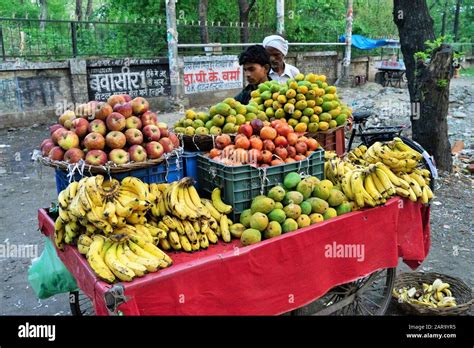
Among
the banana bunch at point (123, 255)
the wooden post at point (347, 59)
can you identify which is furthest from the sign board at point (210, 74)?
the banana bunch at point (123, 255)

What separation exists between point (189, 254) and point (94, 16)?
22.7 m

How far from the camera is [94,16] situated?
22453mm

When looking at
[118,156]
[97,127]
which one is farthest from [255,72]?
[118,156]

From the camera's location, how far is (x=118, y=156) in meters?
2.71

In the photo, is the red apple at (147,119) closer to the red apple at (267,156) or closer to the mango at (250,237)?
the red apple at (267,156)

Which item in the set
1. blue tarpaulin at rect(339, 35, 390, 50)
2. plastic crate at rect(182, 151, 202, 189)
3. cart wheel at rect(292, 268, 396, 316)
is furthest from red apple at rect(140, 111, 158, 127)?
blue tarpaulin at rect(339, 35, 390, 50)

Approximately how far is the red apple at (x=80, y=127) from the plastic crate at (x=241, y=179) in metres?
0.80

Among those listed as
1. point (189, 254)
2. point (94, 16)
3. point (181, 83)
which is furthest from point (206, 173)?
point (94, 16)

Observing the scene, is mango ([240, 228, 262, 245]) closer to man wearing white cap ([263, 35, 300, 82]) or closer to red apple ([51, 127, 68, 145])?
red apple ([51, 127, 68, 145])

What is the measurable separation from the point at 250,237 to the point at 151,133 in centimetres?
96

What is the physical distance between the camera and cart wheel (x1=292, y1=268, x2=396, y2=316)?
130 inches

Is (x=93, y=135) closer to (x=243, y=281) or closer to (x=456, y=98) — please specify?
(x=243, y=281)

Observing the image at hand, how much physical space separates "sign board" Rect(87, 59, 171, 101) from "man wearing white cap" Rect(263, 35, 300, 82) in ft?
23.3

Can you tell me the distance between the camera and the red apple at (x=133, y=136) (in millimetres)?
2816
